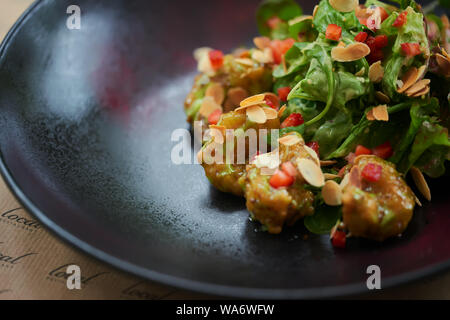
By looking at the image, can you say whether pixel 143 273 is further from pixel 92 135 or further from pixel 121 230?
pixel 92 135

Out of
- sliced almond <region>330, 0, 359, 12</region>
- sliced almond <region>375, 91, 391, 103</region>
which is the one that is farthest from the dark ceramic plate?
sliced almond <region>330, 0, 359, 12</region>

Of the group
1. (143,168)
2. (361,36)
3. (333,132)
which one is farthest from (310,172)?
(143,168)

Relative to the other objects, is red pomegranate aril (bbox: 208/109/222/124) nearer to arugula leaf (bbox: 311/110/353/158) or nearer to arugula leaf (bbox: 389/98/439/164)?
arugula leaf (bbox: 311/110/353/158)

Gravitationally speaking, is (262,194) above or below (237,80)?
below

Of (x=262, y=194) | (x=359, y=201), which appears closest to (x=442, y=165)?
(x=359, y=201)

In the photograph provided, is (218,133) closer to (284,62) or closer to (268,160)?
(268,160)

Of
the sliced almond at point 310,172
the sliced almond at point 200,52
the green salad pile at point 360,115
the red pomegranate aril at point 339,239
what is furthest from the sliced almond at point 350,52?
the sliced almond at point 200,52

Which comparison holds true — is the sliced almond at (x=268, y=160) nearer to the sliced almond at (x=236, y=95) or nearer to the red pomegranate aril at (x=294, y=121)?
the red pomegranate aril at (x=294, y=121)
